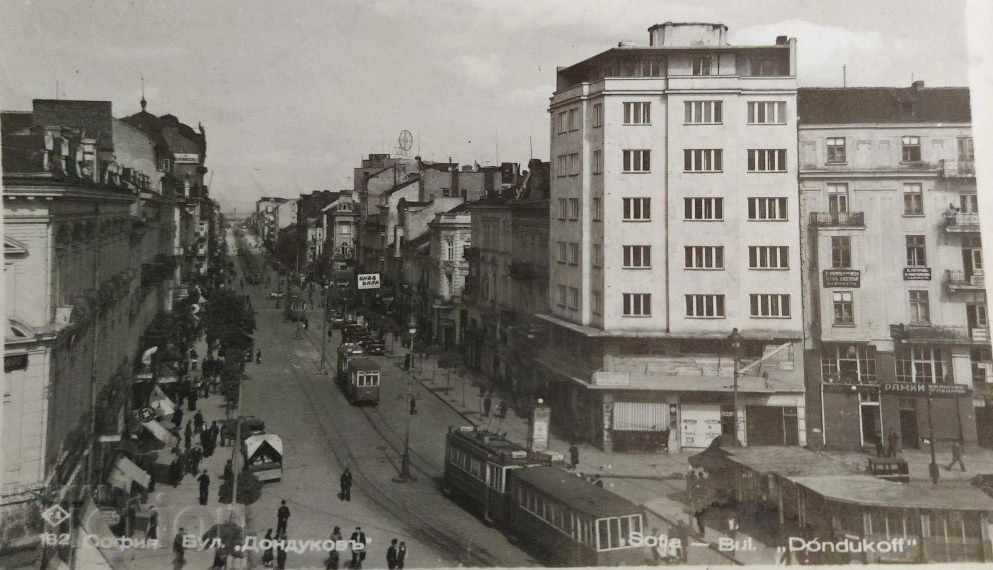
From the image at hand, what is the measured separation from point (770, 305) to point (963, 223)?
3.14 metres

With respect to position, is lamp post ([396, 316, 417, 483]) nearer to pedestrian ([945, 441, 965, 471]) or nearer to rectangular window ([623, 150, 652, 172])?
rectangular window ([623, 150, 652, 172])

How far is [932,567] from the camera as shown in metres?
9.35

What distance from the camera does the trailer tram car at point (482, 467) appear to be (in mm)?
10703

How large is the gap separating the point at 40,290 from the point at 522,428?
7.84m

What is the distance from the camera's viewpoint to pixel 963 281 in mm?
11016

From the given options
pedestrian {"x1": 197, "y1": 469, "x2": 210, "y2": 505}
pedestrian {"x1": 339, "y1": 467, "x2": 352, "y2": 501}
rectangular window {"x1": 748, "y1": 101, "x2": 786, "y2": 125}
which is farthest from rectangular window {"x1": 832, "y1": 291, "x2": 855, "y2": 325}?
pedestrian {"x1": 197, "y1": 469, "x2": 210, "y2": 505}

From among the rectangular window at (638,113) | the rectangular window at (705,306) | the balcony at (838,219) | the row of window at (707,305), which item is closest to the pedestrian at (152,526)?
the row of window at (707,305)

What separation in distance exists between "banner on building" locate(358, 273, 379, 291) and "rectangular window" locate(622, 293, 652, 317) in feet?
18.2

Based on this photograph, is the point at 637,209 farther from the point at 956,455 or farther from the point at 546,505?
the point at 956,455

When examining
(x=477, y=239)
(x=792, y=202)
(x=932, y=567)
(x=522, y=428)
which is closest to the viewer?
(x=932, y=567)

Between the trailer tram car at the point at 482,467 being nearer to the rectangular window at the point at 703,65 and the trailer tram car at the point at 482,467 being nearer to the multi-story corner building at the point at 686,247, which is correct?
the multi-story corner building at the point at 686,247

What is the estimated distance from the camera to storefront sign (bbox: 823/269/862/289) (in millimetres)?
11398

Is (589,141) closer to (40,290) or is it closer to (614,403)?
(614,403)

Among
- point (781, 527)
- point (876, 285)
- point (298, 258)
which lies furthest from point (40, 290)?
point (876, 285)
